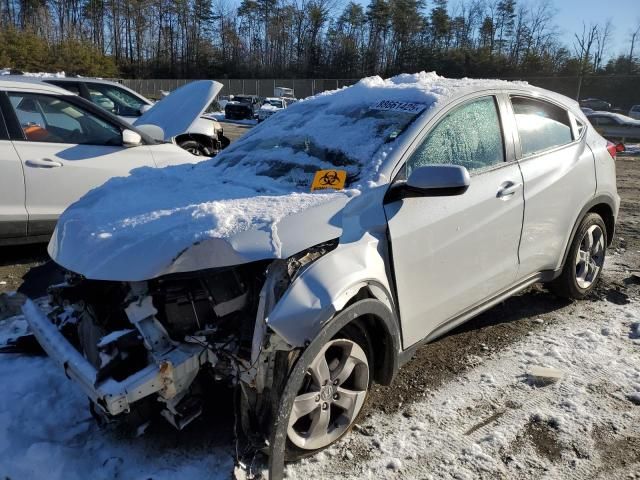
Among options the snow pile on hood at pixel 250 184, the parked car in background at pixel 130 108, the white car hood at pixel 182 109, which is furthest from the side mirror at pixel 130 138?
the parked car in background at pixel 130 108

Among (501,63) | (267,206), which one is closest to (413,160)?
(267,206)

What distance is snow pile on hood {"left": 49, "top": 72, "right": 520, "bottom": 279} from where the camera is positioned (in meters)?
2.50

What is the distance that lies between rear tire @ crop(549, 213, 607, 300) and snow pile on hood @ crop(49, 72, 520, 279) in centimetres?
155

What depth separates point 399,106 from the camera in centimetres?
337

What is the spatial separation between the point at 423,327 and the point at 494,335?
1.28 metres

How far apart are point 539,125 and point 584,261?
1.38 meters

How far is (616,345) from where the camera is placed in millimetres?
3938

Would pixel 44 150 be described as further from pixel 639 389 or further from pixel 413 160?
pixel 639 389

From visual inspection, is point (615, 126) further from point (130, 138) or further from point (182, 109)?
point (130, 138)

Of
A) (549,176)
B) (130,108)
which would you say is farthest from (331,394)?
(130,108)

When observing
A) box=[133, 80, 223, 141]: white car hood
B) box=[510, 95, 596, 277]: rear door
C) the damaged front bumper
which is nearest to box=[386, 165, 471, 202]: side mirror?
box=[510, 95, 596, 277]: rear door

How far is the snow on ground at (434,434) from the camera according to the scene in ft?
8.67

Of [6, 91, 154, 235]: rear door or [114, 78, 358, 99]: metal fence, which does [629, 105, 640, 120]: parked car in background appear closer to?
[114, 78, 358, 99]: metal fence

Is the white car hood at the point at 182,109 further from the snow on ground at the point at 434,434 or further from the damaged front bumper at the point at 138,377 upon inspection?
the damaged front bumper at the point at 138,377
